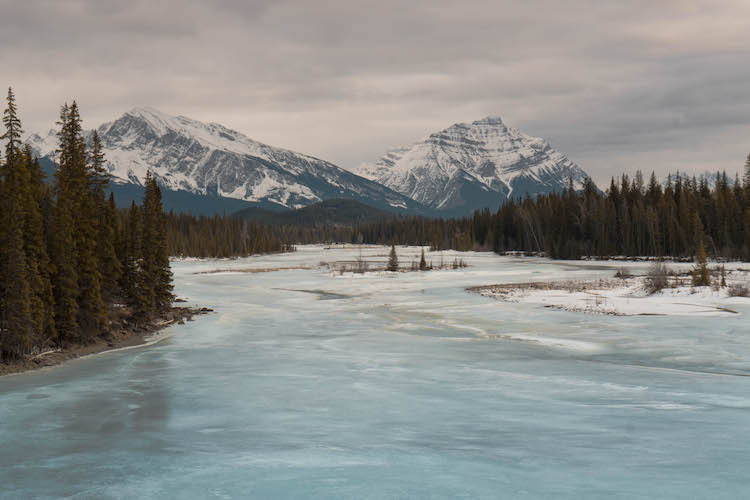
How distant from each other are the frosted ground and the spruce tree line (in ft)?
8.24

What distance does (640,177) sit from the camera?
136 m

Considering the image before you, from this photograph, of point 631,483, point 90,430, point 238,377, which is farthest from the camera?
point 238,377

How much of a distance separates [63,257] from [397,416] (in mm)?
18142

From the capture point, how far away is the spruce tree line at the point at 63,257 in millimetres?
23234

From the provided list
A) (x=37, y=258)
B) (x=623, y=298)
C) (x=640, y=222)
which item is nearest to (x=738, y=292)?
(x=623, y=298)

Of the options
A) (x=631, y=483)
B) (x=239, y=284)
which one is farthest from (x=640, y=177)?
(x=631, y=483)

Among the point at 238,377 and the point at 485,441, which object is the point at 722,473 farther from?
the point at 238,377

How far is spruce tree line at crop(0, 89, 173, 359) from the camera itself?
23.2 m

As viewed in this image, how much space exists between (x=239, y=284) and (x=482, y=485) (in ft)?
191

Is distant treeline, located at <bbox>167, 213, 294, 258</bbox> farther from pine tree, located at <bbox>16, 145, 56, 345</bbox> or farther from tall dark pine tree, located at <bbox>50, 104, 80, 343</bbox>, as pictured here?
pine tree, located at <bbox>16, 145, 56, 345</bbox>

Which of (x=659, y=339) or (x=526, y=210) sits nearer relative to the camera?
(x=659, y=339)

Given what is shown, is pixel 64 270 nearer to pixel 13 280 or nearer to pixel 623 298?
pixel 13 280

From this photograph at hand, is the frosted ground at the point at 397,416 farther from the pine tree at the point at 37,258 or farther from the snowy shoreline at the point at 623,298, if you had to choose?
the snowy shoreline at the point at 623,298

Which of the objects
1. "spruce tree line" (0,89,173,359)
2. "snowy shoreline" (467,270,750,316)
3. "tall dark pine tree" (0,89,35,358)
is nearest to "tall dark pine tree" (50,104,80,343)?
"spruce tree line" (0,89,173,359)
